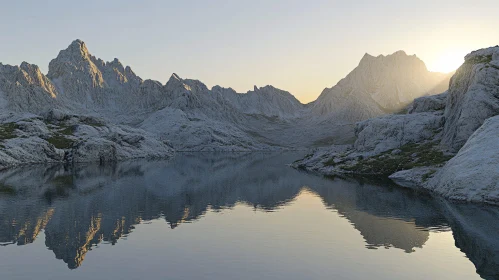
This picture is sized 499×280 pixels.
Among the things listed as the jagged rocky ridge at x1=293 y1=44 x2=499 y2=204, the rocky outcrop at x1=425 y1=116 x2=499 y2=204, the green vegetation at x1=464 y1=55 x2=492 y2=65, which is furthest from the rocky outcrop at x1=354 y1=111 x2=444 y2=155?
the rocky outcrop at x1=425 y1=116 x2=499 y2=204

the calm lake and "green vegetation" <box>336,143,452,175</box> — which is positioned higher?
"green vegetation" <box>336,143,452,175</box>

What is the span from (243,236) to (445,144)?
81.1 m

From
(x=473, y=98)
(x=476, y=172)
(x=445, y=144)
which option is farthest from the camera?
(x=445, y=144)

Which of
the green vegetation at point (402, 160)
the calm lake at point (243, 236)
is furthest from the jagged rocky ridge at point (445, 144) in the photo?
the calm lake at point (243, 236)

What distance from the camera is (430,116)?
441 feet

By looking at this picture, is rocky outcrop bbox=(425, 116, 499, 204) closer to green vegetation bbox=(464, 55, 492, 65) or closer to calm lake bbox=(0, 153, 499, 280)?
calm lake bbox=(0, 153, 499, 280)

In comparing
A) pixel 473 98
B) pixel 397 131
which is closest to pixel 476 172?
pixel 473 98

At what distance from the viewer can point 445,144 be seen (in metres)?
111

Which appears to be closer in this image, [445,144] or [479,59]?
[445,144]

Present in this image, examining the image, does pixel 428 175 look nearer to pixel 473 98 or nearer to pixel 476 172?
pixel 473 98

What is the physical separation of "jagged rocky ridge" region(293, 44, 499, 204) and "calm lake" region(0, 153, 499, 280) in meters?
6.36

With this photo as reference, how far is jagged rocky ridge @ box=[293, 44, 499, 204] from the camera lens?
7300cm

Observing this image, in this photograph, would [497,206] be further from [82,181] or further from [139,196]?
[82,181]

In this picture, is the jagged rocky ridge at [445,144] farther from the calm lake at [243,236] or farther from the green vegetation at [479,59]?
the calm lake at [243,236]
